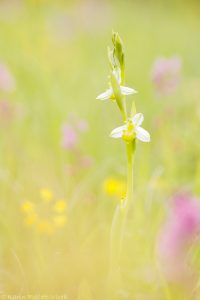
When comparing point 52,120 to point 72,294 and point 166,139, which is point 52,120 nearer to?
point 166,139

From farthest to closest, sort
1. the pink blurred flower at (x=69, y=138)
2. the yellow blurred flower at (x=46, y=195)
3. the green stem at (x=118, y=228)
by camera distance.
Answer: the pink blurred flower at (x=69, y=138) < the yellow blurred flower at (x=46, y=195) < the green stem at (x=118, y=228)

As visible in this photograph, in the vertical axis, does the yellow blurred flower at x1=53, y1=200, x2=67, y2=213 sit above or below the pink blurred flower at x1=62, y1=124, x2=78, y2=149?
below

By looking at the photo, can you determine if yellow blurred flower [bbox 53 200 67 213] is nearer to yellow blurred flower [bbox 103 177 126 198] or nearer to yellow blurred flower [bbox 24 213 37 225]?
yellow blurred flower [bbox 24 213 37 225]

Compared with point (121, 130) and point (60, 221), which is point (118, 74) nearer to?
point (121, 130)

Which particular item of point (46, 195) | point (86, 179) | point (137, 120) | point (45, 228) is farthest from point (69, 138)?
A: point (137, 120)

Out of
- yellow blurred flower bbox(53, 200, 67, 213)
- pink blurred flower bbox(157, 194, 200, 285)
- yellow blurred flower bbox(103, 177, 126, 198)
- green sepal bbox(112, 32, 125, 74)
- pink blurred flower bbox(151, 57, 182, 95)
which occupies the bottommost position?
pink blurred flower bbox(157, 194, 200, 285)

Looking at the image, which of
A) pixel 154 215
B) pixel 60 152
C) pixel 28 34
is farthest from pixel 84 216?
pixel 28 34

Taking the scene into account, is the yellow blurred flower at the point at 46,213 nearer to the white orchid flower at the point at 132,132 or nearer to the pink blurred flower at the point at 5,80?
the white orchid flower at the point at 132,132

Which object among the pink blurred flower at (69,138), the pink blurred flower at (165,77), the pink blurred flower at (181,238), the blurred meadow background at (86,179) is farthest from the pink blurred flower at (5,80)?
the pink blurred flower at (181,238)

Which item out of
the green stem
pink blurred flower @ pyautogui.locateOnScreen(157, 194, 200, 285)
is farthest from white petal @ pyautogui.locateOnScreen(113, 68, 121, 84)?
pink blurred flower @ pyautogui.locateOnScreen(157, 194, 200, 285)
